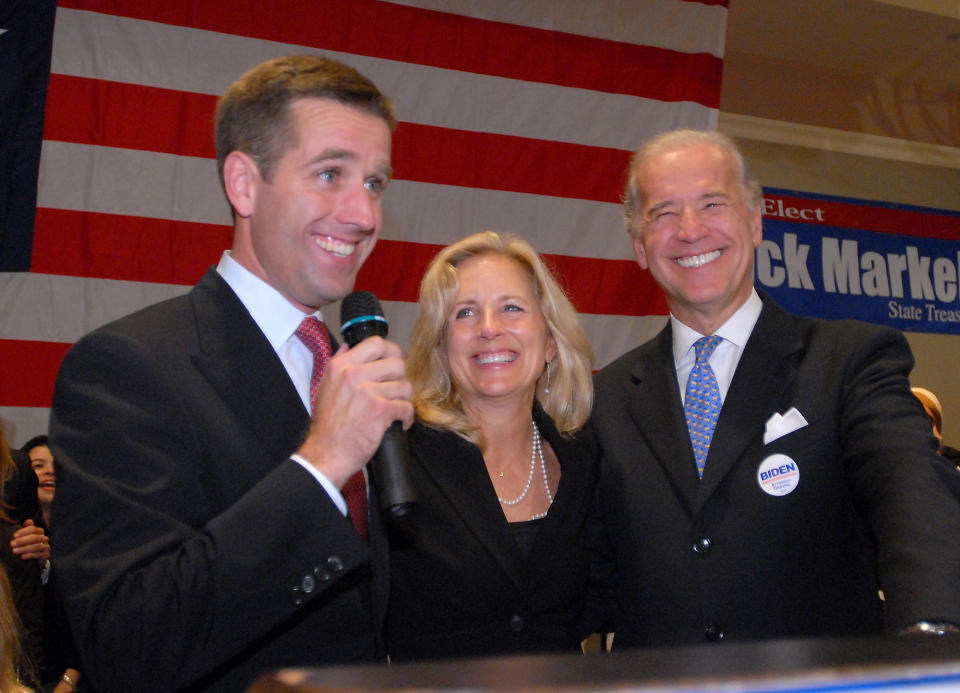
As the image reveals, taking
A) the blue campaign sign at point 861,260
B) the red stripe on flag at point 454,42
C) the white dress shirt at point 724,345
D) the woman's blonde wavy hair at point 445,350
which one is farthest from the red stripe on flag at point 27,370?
the blue campaign sign at point 861,260

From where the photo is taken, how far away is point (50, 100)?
3400 millimetres

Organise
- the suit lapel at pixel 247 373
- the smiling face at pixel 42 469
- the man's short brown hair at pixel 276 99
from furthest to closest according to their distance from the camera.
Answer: the smiling face at pixel 42 469
the man's short brown hair at pixel 276 99
the suit lapel at pixel 247 373

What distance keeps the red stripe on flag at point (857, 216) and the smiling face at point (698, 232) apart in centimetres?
515

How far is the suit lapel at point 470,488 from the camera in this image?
6.16ft

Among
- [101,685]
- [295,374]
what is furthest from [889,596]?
[101,685]

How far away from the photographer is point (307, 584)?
1083 mm

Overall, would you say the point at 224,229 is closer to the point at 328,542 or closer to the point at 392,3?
the point at 392,3

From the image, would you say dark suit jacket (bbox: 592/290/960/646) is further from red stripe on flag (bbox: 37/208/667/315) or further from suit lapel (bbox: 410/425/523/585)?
red stripe on flag (bbox: 37/208/667/315)

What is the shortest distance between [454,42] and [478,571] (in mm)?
2846

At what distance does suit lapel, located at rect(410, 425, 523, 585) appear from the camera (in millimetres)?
1877

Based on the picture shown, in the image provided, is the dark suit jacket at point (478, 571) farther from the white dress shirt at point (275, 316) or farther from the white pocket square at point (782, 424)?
the white dress shirt at point (275, 316)

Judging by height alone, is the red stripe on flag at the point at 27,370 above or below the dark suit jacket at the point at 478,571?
above

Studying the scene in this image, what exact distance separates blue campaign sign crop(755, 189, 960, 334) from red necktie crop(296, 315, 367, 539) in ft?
18.6

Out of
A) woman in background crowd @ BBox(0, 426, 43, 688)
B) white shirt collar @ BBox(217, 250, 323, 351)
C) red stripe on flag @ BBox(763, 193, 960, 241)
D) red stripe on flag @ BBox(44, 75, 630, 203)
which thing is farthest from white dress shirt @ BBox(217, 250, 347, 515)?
red stripe on flag @ BBox(763, 193, 960, 241)
